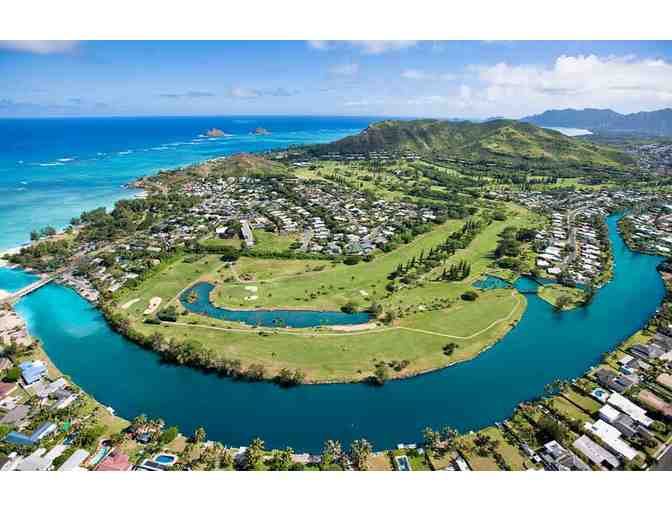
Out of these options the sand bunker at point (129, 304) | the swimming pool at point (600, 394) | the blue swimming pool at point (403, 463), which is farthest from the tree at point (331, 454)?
the sand bunker at point (129, 304)

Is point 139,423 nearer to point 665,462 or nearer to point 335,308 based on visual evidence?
point 335,308

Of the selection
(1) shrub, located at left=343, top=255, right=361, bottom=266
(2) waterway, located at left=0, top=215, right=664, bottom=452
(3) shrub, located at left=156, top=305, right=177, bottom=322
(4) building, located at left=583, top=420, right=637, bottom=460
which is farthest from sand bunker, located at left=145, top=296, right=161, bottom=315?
(4) building, located at left=583, top=420, right=637, bottom=460

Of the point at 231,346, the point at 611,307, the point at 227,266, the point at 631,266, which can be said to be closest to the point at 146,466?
the point at 231,346

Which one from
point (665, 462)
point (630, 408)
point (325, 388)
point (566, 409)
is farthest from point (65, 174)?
point (665, 462)

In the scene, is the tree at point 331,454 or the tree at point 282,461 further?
the tree at point 331,454

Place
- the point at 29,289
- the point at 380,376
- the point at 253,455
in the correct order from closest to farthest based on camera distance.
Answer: the point at 253,455
the point at 380,376
the point at 29,289

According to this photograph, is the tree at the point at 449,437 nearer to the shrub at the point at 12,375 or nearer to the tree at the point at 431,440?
the tree at the point at 431,440

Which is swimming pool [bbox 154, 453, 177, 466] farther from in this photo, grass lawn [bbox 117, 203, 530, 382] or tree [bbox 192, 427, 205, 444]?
grass lawn [bbox 117, 203, 530, 382]
